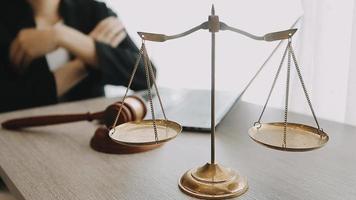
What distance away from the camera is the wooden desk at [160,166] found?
0.65 meters

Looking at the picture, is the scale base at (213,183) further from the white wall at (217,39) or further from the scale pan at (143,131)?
the white wall at (217,39)

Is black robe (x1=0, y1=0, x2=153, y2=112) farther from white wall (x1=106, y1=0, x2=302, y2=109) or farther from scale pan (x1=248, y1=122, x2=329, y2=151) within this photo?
scale pan (x1=248, y1=122, x2=329, y2=151)

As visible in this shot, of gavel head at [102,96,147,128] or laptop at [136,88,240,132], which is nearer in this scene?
gavel head at [102,96,147,128]

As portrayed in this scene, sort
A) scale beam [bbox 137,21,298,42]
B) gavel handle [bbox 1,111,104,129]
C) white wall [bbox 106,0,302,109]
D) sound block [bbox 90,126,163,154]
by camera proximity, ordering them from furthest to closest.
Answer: white wall [bbox 106,0,302,109]
gavel handle [bbox 1,111,104,129]
sound block [bbox 90,126,163,154]
scale beam [bbox 137,21,298,42]

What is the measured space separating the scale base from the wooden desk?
0.02m

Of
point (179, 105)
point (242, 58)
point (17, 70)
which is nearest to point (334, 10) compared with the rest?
point (242, 58)

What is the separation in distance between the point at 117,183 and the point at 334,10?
735 mm

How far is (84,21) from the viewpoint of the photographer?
134cm

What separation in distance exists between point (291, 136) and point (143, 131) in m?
0.24

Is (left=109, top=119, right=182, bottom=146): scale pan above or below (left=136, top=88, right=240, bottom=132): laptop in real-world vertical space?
above

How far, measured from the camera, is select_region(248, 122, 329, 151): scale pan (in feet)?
1.97

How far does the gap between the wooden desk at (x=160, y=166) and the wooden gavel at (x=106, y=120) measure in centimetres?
2

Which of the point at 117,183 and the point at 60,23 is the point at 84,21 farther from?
the point at 117,183

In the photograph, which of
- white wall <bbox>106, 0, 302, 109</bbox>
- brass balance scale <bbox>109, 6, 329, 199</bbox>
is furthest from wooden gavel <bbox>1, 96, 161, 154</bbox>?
white wall <bbox>106, 0, 302, 109</bbox>
